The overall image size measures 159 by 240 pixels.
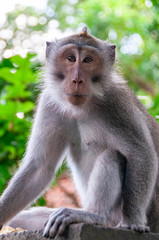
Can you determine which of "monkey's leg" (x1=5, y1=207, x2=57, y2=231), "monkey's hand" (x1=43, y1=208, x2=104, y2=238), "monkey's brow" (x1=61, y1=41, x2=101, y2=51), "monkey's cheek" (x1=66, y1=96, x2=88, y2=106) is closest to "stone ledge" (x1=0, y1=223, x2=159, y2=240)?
"monkey's hand" (x1=43, y1=208, x2=104, y2=238)

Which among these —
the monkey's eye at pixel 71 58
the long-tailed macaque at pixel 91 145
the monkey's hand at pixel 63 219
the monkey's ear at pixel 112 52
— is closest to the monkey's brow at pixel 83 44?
the long-tailed macaque at pixel 91 145

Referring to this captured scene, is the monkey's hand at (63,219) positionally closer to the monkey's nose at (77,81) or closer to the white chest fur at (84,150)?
the white chest fur at (84,150)

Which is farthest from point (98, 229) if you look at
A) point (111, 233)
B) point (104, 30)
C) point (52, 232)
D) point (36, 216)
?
point (104, 30)

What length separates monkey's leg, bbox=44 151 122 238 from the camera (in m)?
3.65

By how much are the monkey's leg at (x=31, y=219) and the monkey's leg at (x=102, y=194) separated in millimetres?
784

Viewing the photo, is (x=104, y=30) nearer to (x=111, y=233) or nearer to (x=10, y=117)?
(x=10, y=117)

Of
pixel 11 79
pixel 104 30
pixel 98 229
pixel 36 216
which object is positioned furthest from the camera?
pixel 104 30

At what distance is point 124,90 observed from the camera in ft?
15.4

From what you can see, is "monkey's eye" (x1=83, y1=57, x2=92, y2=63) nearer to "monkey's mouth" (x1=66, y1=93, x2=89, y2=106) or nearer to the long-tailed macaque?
the long-tailed macaque

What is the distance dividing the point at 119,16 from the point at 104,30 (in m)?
1.20

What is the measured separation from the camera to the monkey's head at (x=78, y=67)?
4.16 m

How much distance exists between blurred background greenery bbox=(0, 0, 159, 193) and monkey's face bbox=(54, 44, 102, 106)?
0.66 meters

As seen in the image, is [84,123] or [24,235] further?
[84,123]

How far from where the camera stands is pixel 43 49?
511cm
